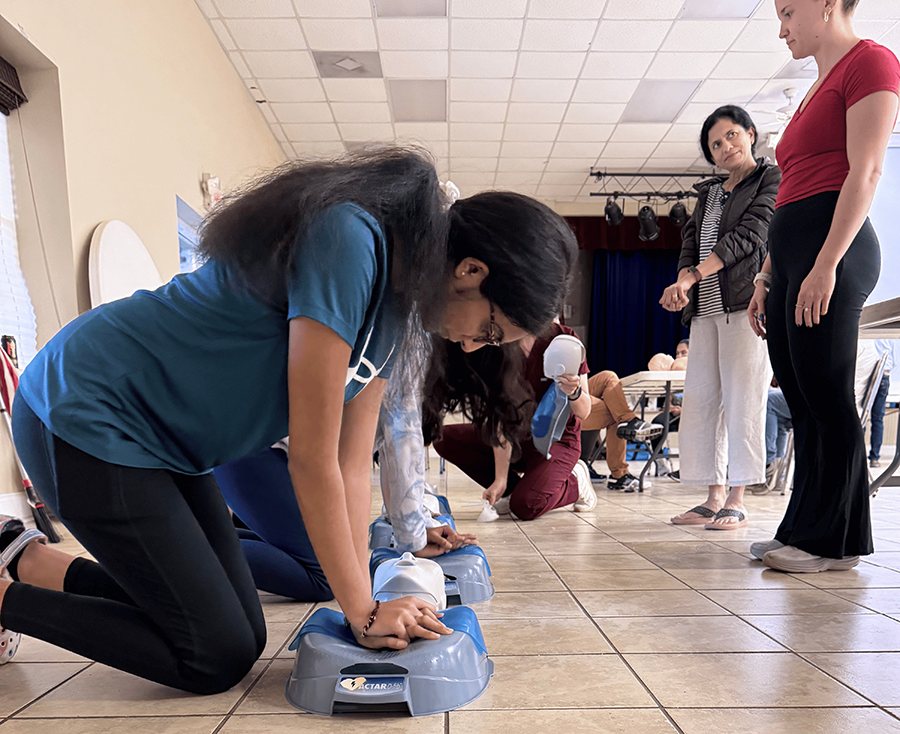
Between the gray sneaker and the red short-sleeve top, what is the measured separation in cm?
93

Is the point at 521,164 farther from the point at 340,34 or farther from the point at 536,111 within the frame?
the point at 340,34

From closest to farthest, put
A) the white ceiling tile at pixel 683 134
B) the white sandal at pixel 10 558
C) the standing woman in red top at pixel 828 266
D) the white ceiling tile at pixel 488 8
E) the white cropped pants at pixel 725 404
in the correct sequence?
the white sandal at pixel 10 558 < the standing woman in red top at pixel 828 266 < the white cropped pants at pixel 725 404 < the white ceiling tile at pixel 488 8 < the white ceiling tile at pixel 683 134

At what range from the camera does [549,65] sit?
5.61 metres

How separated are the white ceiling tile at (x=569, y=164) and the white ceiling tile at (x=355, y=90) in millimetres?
2275

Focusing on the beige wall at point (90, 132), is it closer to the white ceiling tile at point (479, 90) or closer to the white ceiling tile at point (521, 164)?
the white ceiling tile at point (479, 90)

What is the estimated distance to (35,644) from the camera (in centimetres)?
143

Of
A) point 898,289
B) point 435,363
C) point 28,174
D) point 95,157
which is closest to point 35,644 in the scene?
point 435,363

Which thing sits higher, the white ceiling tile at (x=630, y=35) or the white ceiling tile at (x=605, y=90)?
the white ceiling tile at (x=630, y=35)

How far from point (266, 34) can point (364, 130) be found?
71.5 inches

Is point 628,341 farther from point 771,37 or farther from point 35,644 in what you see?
point 35,644

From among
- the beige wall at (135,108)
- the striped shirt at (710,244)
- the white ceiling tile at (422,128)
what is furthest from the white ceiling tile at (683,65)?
the beige wall at (135,108)

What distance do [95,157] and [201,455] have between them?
272 centimetres

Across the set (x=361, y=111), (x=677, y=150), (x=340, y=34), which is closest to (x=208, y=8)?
(x=340, y=34)

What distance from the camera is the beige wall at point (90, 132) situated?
3.01m
